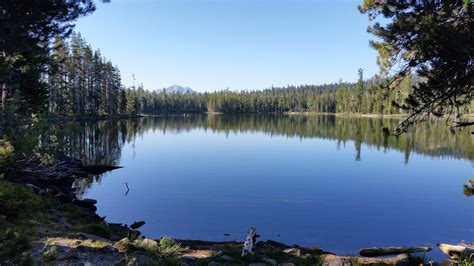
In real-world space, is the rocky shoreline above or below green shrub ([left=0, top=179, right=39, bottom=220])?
below

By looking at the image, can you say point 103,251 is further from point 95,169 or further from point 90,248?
point 95,169

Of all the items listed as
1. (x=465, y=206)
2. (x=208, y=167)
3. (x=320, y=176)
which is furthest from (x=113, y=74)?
(x=465, y=206)

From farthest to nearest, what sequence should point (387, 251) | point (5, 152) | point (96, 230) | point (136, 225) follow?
point (136, 225)
point (5, 152)
point (387, 251)
point (96, 230)

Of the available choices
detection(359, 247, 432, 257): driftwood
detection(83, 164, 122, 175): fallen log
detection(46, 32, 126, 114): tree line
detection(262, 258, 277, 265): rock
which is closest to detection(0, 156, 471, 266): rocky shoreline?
detection(262, 258, 277, 265): rock

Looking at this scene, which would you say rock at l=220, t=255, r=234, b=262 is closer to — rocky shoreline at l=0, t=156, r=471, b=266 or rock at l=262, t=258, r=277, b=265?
rocky shoreline at l=0, t=156, r=471, b=266

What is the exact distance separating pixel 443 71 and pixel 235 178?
21.5m

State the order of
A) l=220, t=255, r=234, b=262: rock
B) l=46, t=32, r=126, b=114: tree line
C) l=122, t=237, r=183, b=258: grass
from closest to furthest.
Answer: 1. l=122, t=237, r=183, b=258: grass
2. l=220, t=255, r=234, b=262: rock
3. l=46, t=32, r=126, b=114: tree line

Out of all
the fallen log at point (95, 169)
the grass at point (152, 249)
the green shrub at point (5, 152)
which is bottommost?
the fallen log at point (95, 169)

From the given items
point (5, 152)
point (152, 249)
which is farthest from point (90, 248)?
point (5, 152)

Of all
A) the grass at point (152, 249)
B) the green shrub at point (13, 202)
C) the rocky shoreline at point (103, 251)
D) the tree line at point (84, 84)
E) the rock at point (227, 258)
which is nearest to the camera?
the rocky shoreline at point (103, 251)

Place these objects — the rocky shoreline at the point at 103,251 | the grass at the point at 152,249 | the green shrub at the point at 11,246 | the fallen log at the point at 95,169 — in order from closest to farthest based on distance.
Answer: the green shrub at the point at 11,246, the rocky shoreline at the point at 103,251, the grass at the point at 152,249, the fallen log at the point at 95,169

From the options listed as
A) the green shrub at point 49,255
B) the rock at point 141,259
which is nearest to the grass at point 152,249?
the rock at point 141,259

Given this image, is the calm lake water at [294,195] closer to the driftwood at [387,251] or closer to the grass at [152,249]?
the driftwood at [387,251]

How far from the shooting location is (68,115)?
76.9 m
